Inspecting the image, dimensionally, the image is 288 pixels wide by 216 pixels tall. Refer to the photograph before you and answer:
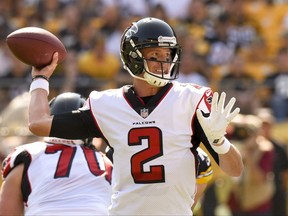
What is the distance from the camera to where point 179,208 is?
406 centimetres

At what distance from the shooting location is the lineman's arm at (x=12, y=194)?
4758 mm

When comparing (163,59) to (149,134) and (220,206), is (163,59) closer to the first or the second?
(149,134)

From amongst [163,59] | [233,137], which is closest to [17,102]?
[233,137]

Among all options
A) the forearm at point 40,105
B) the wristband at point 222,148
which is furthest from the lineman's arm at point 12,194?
the wristband at point 222,148

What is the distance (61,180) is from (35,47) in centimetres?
88

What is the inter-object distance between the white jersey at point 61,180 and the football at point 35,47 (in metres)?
0.75

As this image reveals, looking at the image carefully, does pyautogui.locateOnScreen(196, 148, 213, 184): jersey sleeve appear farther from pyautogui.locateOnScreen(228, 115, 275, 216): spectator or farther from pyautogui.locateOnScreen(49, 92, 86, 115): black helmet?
pyautogui.locateOnScreen(228, 115, 275, 216): spectator

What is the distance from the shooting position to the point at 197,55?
433 inches

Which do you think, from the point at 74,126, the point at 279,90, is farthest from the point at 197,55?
the point at 74,126

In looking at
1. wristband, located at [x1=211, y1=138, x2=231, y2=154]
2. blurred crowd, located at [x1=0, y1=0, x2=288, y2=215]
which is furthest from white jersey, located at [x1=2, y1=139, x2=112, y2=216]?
blurred crowd, located at [x1=0, y1=0, x2=288, y2=215]

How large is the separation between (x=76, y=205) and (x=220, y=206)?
5.61 metres

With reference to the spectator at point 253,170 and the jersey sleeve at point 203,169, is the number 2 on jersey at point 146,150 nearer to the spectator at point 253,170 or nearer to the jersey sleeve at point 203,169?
the jersey sleeve at point 203,169

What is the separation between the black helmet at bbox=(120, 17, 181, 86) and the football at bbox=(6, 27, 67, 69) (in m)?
0.37

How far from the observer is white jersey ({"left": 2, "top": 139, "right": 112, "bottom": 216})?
4.71 metres
